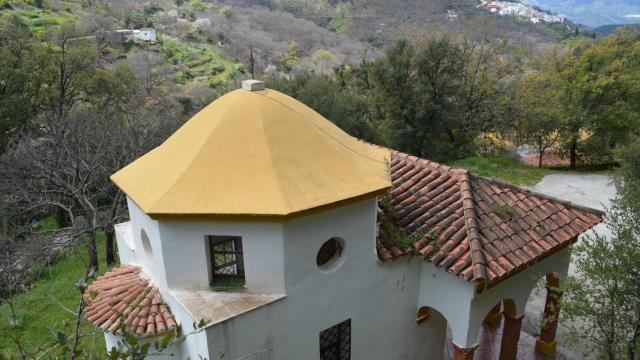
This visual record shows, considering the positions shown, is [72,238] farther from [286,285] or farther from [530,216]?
[530,216]

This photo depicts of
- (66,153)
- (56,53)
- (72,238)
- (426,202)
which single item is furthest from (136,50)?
(426,202)

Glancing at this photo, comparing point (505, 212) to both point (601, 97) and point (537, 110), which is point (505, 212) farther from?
point (601, 97)

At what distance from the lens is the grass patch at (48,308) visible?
12.8m

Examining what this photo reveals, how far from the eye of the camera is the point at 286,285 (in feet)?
27.2

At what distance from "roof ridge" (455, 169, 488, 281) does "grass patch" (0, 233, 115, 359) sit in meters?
8.63

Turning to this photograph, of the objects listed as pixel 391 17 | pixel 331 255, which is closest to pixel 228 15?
pixel 391 17

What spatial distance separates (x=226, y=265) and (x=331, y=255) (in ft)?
6.83

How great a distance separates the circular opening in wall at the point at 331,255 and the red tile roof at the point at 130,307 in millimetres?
2874

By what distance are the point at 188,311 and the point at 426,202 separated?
5.30 meters

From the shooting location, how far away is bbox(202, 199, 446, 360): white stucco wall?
809 centimetres

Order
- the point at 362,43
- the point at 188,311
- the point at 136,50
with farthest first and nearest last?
the point at 362,43 < the point at 136,50 < the point at 188,311

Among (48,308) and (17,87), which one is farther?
(17,87)

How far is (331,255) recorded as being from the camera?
30.4ft

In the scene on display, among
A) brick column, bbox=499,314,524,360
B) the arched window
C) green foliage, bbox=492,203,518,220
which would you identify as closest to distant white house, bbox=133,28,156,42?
the arched window
